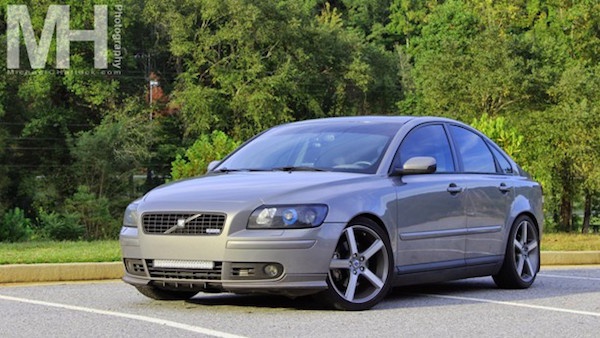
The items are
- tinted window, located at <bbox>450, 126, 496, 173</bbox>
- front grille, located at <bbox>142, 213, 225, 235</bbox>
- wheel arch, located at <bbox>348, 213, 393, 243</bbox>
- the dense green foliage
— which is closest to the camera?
front grille, located at <bbox>142, 213, 225, 235</bbox>

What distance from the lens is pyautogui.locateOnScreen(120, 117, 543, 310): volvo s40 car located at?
27.5 ft

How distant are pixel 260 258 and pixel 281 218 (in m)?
0.32

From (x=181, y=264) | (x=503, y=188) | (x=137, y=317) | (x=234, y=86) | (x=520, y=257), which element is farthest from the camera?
(x=234, y=86)

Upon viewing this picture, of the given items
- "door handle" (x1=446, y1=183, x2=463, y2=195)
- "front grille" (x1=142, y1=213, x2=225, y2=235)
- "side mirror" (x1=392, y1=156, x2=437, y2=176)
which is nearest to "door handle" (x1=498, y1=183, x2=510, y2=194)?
"door handle" (x1=446, y1=183, x2=463, y2=195)

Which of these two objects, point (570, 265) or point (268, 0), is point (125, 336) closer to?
point (570, 265)

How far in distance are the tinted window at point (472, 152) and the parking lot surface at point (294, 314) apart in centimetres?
115

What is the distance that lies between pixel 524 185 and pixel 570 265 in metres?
4.93

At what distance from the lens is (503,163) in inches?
448

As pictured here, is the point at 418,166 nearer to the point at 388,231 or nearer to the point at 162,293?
the point at 388,231

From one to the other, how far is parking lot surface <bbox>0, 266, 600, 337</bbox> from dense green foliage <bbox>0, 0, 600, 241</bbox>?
48.1 meters

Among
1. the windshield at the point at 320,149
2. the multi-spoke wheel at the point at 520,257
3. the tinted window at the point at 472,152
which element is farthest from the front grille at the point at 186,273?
the multi-spoke wheel at the point at 520,257

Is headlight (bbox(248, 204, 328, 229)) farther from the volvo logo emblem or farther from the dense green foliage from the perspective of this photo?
the dense green foliage

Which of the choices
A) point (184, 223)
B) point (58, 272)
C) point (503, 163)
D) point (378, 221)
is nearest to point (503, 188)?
point (503, 163)

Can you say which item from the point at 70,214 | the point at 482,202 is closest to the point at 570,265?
the point at 482,202
